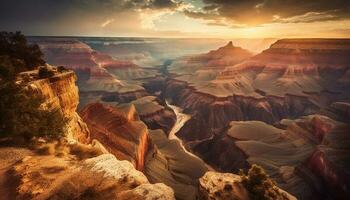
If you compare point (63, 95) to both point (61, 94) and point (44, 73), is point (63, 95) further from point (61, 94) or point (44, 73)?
point (44, 73)

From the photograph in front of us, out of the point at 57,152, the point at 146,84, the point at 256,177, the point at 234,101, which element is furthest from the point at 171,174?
the point at 146,84

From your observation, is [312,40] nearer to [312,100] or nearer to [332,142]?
[312,100]

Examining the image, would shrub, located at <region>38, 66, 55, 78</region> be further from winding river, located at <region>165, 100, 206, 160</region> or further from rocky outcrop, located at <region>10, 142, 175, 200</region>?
winding river, located at <region>165, 100, 206, 160</region>

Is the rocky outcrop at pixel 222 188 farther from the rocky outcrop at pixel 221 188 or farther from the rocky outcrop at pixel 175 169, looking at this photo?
the rocky outcrop at pixel 175 169

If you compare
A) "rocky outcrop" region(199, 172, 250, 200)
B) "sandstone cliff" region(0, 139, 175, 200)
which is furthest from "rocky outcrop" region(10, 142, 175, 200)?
"rocky outcrop" region(199, 172, 250, 200)

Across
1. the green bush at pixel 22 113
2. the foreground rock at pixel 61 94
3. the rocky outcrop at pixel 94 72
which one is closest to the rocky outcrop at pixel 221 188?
the green bush at pixel 22 113
